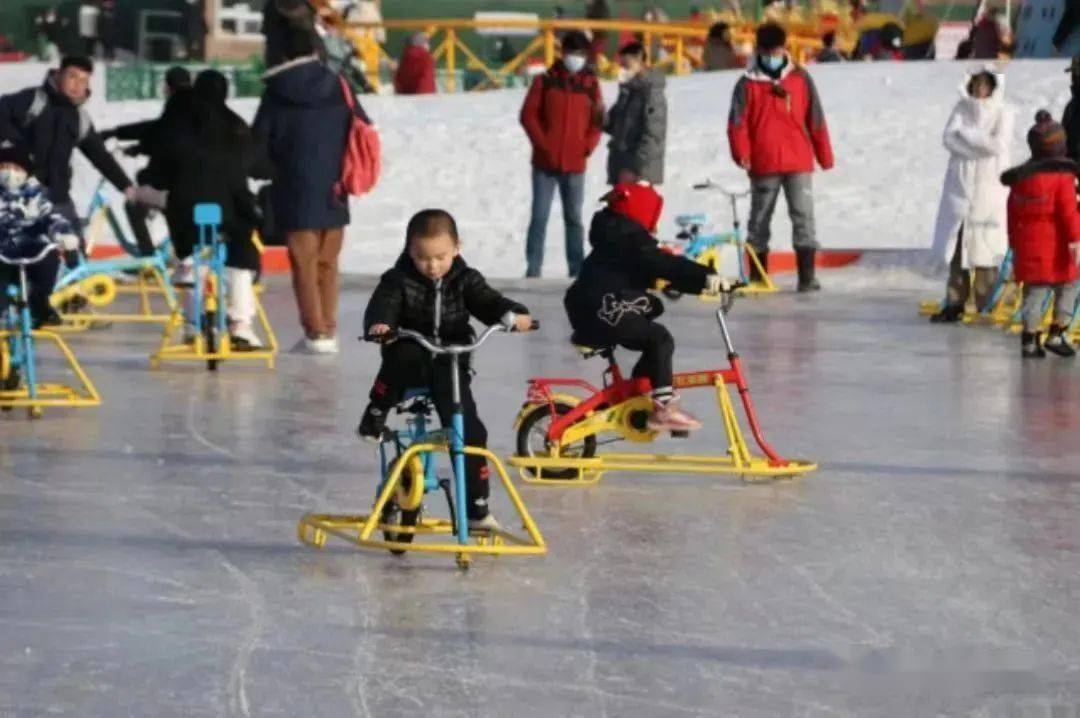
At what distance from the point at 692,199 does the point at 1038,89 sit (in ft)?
18.3

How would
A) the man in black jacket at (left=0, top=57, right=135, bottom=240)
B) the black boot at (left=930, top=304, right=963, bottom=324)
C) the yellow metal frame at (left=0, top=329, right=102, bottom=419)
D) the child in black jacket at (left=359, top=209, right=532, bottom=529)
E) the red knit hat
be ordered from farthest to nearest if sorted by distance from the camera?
the black boot at (left=930, top=304, right=963, bottom=324) → the man in black jacket at (left=0, top=57, right=135, bottom=240) → the yellow metal frame at (left=0, top=329, right=102, bottom=419) → the red knit hat → the child in black jacket at (left=359, top=209, right=532, bottom=529)

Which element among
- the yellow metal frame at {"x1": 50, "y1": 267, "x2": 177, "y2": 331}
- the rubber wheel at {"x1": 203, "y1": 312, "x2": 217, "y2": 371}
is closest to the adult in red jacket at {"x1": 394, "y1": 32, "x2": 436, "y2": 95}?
the yellow metal frame at {"x1": 50, "y1": 267, "x2": 177, "y2": 331}

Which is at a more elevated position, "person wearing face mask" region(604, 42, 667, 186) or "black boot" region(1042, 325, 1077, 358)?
"person wearing face mask" region(604, 42, 667, 186)

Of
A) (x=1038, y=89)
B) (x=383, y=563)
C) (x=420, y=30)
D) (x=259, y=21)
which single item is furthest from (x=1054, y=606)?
(x=259, y=21)

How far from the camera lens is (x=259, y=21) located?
42125 mm

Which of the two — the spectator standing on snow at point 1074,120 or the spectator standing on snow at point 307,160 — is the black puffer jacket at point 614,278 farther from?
the spectator standing on snow at point 1074,120

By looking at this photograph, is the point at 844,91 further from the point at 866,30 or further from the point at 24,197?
the point at 24,197

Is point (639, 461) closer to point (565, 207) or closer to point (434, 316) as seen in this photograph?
point (434, 316)

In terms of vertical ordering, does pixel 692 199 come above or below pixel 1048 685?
below

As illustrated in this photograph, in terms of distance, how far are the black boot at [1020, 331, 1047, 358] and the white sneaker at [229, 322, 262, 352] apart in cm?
416

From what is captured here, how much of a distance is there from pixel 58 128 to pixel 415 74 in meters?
17.1

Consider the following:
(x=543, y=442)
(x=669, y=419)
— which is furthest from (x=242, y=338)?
(x=669, y=419)

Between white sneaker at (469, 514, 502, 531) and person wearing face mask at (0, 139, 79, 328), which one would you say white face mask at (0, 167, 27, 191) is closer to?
person wearing face mask at (0, 139, 79, 328)

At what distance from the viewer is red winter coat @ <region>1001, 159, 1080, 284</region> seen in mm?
16312
